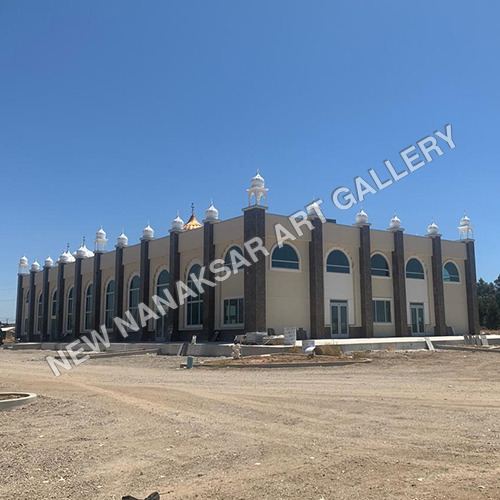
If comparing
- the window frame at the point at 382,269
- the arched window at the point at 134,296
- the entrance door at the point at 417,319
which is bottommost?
the entrance door at the point at 417,319

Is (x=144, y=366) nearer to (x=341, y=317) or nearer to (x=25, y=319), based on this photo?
(x=341, y=317)

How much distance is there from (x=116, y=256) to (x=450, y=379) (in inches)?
1304

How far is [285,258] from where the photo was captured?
3444 centimetres

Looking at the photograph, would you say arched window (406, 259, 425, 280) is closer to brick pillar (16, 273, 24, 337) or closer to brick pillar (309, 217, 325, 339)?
brick pillar (309, 217, 325, 339)

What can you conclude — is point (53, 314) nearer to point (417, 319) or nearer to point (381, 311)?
point (381, 311)

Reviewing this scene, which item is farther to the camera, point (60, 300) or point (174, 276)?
point (60, 300)

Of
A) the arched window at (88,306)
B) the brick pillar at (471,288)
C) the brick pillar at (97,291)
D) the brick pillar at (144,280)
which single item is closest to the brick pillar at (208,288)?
the brick pillar at (144,280)

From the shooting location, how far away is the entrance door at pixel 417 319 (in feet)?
131

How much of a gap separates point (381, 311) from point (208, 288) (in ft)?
39.8

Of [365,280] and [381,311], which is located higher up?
[365,280]

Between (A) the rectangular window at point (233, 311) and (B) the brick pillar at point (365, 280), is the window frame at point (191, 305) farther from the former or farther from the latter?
(B) the brick pillar at point (365, 280)

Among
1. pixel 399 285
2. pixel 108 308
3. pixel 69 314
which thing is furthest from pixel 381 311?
pixel 69 314

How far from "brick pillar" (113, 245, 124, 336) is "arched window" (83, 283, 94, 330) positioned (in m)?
4.43

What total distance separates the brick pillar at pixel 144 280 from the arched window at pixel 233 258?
8572 mm
